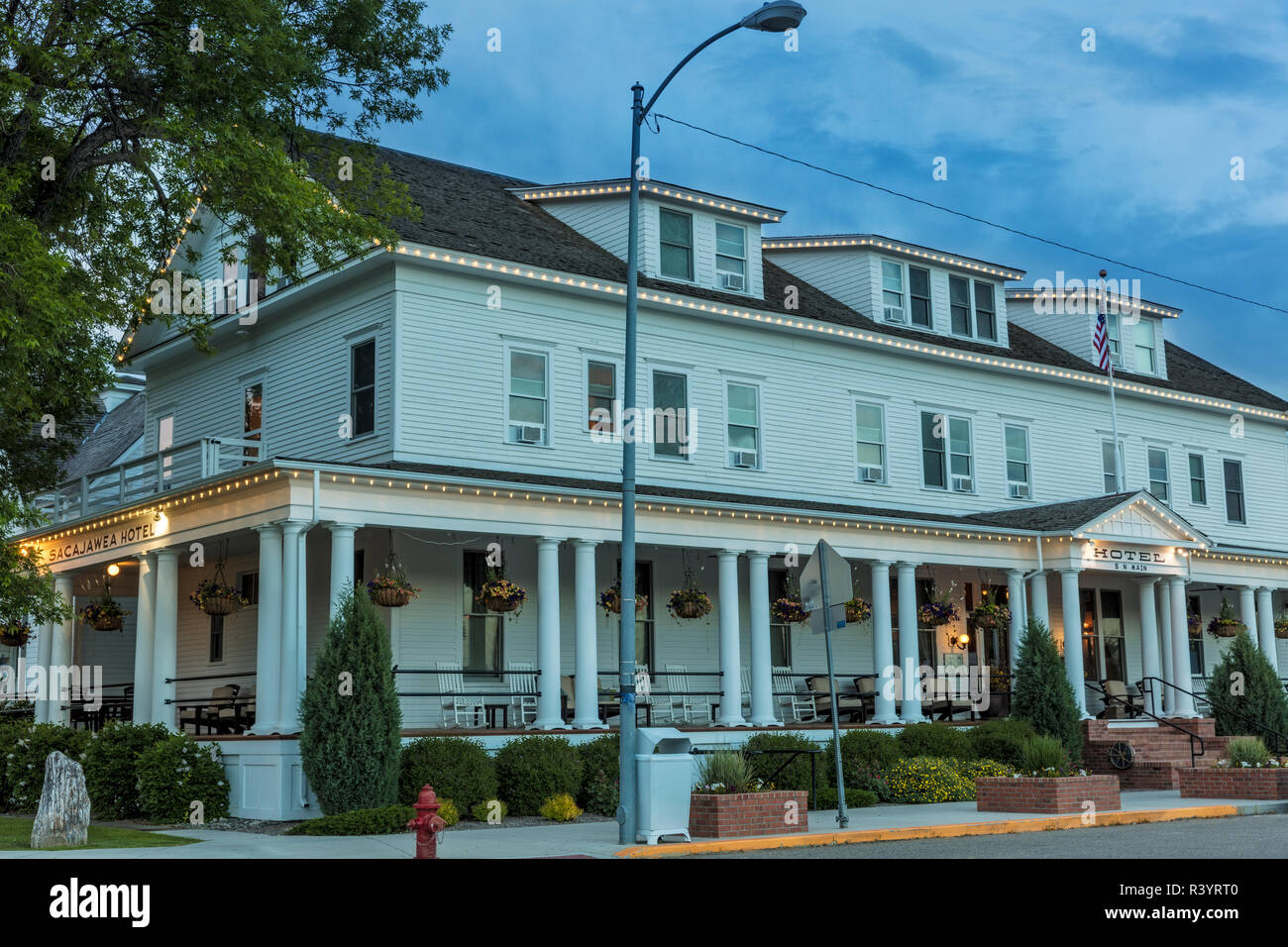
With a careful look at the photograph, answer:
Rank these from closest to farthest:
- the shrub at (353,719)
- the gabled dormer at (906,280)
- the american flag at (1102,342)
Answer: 1. the shrub at (353,719)
2. the gabled dormer at (906,280)
3. the american flag at (1102,342)

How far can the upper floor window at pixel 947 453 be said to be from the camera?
31562mm

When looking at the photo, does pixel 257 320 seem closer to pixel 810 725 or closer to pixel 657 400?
pixel 657 400

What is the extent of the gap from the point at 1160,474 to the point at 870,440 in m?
9.78

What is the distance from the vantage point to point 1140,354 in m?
37.2

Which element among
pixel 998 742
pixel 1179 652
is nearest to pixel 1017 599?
pixel 1179 652

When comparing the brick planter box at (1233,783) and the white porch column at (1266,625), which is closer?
the brick planter box at (1233,783)

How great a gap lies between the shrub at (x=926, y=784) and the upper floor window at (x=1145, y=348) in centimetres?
1732

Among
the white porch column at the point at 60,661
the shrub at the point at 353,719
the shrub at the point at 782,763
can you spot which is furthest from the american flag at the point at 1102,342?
the white porch column at the point at 60,661

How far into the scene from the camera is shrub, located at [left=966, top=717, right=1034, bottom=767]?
25.3 metres

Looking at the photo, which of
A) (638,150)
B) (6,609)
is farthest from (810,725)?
(6,609)

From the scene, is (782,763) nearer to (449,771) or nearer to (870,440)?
(449,771)

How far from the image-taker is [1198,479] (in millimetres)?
37062

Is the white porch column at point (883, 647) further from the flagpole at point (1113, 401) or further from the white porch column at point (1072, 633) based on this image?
the flagpole at point (1113, 401)
